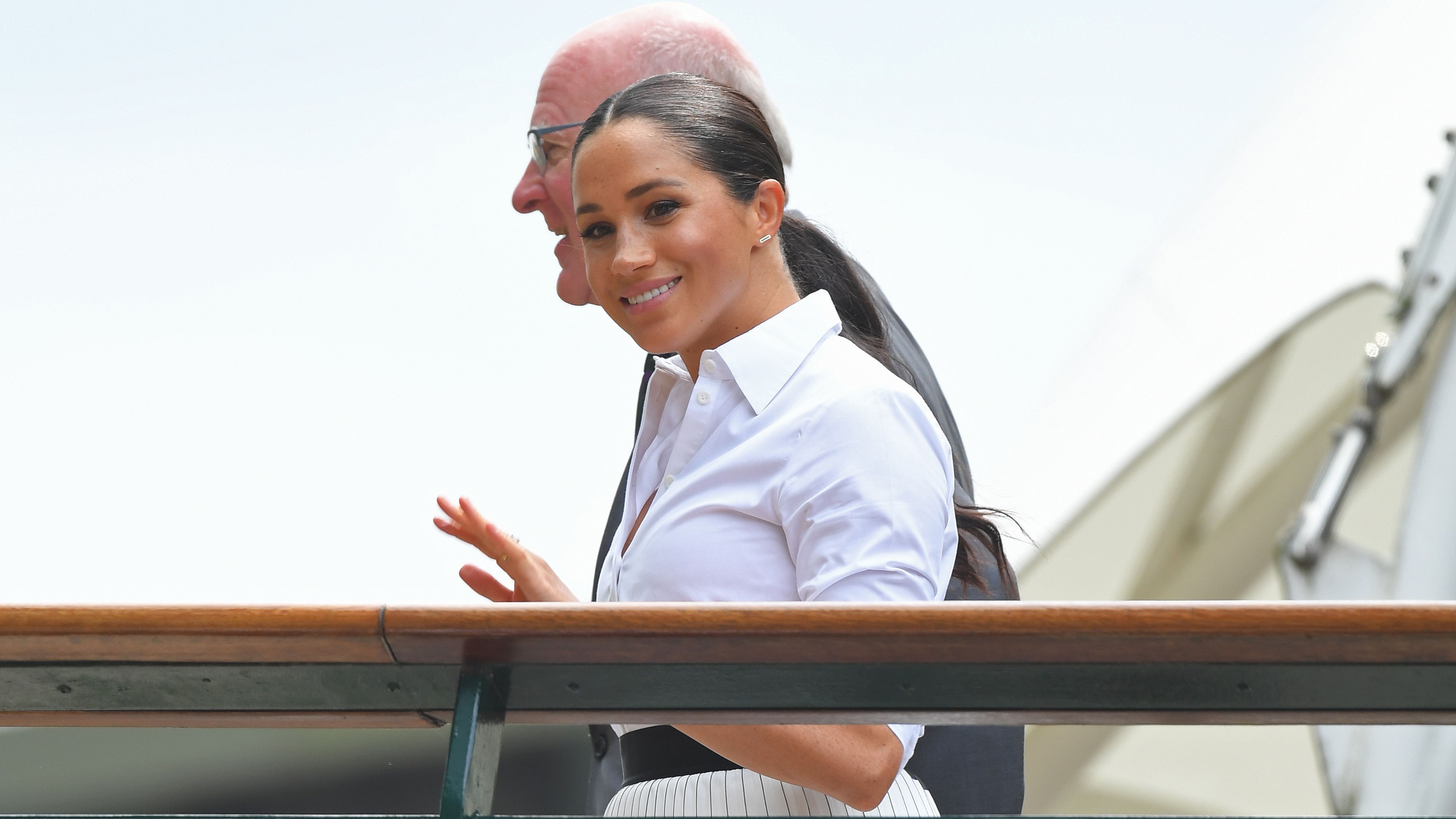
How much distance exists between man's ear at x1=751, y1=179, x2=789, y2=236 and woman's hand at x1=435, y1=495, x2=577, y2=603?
0.23 metres

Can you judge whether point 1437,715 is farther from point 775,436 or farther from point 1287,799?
point 1287,799

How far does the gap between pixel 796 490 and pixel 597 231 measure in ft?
0.64

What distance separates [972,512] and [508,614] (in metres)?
0.37

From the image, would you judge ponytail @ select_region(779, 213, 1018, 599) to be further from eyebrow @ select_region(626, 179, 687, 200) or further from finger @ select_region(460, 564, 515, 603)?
finger @ select_region(460, 564, 515, 603)

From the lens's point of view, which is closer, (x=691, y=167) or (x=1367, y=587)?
(x=691, y=167)

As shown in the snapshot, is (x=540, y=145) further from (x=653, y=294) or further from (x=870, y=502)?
(x=870, y=502)

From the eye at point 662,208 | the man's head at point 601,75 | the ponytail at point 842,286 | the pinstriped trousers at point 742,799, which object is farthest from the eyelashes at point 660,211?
the man's head at point 601,75

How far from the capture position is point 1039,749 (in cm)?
505

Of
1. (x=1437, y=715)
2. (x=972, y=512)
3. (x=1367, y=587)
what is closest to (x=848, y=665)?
(x=1437, y=715)

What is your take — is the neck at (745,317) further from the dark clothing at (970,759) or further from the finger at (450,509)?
the finger at (450,509)

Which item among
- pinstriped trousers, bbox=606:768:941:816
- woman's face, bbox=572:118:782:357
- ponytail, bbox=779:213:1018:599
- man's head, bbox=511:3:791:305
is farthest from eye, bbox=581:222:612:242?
man's head, bbox=511:3:791:305

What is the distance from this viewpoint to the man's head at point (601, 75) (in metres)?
1.23

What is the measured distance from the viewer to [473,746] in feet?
1.50

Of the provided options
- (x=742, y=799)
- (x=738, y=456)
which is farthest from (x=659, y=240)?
(x=742, y=799)
